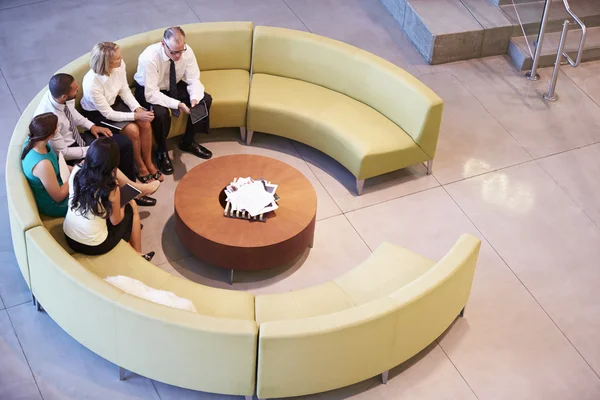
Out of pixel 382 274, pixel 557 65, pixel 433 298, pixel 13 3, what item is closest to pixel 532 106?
pixel 557 65

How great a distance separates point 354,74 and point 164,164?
1.92 m

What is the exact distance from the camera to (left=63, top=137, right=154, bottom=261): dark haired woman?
5613 millimetres

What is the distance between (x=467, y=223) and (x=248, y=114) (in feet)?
7.25

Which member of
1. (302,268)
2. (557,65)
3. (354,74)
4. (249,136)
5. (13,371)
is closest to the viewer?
(13,371)

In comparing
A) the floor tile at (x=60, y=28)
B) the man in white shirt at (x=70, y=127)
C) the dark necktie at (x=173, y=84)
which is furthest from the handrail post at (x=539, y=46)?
the man in white shirt at (x=70, y=127)

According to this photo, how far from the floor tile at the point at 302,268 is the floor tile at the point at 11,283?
106 cm

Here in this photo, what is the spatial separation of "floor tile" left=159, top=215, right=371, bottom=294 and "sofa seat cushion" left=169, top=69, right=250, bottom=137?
139 cm

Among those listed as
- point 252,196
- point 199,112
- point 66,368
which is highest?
point 199,112

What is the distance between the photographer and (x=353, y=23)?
9.33m

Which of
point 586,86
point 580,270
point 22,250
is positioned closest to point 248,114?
point 22,250

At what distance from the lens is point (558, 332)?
20.3ft

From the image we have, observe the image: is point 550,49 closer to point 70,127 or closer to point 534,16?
point 534,16

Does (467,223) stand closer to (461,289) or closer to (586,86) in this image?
(461,289)

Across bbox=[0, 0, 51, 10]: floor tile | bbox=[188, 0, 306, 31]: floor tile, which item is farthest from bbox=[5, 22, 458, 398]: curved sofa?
bbox=[0, 0, 51, 10]: floor tile
